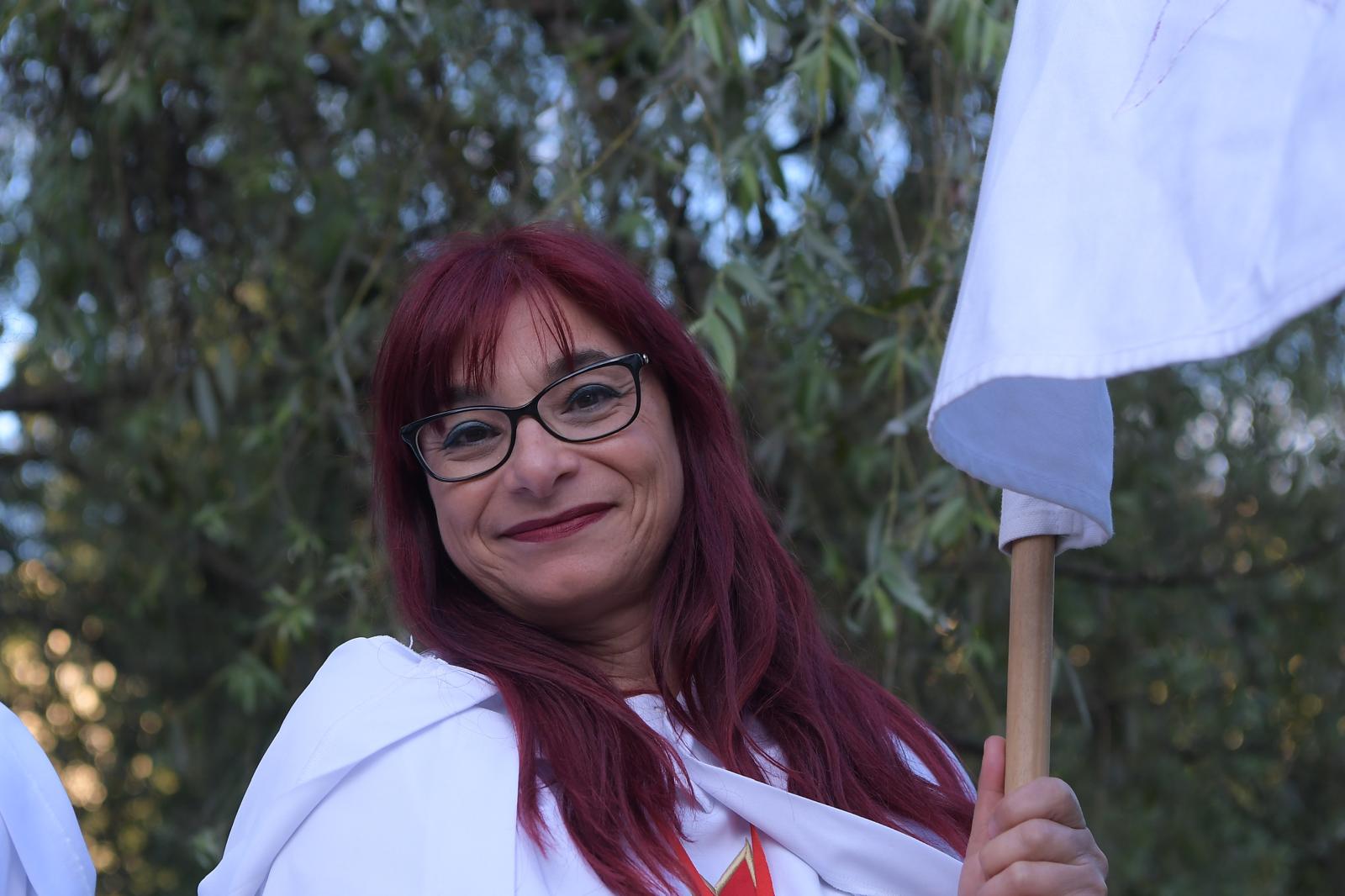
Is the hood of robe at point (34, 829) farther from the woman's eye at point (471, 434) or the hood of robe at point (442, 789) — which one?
the woman's eye at point (471, 434)

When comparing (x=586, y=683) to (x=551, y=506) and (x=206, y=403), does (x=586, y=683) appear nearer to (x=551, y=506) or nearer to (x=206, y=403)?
(x=551, y=506)

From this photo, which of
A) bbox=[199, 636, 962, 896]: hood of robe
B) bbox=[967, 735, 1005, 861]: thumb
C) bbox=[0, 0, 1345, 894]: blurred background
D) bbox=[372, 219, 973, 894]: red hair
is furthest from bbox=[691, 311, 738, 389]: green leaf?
bbox=[967, 735, 1005, 861]: thumb

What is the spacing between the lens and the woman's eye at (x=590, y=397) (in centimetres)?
173

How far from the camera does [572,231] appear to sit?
1.96m

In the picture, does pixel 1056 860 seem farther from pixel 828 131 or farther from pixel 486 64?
pixel 486 64

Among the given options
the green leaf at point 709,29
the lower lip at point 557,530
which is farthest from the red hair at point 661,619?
the green leaf at point 709,29

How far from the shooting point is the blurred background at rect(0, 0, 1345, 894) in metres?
2.66

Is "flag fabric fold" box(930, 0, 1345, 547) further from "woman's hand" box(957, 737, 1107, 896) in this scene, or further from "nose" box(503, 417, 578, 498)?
"nose" box(503, 417, 578, 498)

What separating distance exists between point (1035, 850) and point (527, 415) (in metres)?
0.71

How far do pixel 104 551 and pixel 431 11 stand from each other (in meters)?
1.73

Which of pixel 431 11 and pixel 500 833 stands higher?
pixel 431 11

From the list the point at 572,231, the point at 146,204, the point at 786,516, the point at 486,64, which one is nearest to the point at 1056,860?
the point at 572,231

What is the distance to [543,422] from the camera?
1.71 m

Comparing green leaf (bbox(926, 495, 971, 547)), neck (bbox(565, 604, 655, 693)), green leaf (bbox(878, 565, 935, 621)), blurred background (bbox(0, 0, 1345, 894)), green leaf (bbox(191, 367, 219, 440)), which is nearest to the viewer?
neck (bbox(565, 604, 655, 693))
